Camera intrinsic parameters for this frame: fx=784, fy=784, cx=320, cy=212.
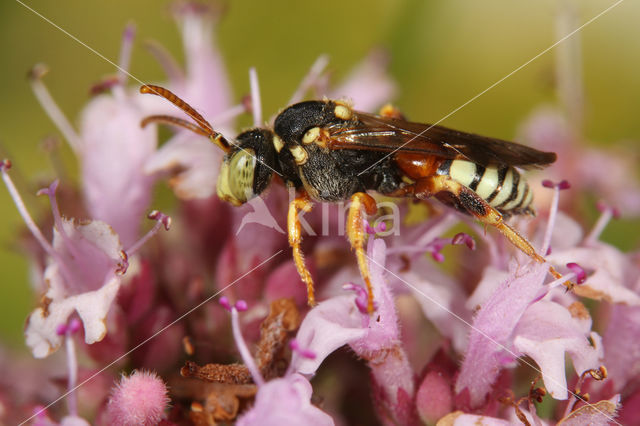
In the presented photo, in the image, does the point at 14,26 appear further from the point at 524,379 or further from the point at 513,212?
the point at 524,379

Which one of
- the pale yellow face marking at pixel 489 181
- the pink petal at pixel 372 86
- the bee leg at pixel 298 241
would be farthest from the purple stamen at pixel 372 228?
the pink petal at pixel 372 86

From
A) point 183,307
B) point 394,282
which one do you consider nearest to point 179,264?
point 183,307

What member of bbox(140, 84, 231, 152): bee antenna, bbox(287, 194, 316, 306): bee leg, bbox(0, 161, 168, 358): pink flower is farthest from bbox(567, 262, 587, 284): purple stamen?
bbox(0, 161, 168, 358): pink flower

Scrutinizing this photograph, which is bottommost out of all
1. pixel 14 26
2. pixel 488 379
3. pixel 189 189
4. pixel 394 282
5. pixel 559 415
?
pixel 559 415

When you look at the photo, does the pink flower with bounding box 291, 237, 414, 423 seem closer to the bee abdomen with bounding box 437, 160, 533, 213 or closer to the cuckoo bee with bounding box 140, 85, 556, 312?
the cuckoo bee with bounding box 140, 85, 556, 312

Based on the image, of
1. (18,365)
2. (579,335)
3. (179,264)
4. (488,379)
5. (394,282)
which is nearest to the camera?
(579,335)

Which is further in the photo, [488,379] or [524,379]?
[524,379]
